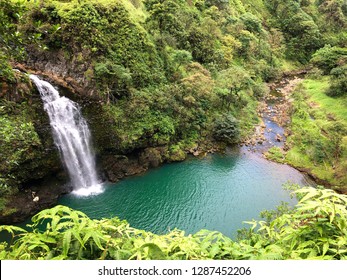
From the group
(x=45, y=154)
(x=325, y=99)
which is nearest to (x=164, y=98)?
(x=45, y=154)

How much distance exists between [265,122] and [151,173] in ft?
43.7

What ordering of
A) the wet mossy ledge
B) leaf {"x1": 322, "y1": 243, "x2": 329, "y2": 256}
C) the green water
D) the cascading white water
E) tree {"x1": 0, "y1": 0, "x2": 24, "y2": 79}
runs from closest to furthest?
leaf {"x1": 322, "y1": 243, "x2": 329, "y2": 256} → tree {"x1": 0, "y1": 0, "x2": 24, "y2": 79} → the wet mossy ledge → the green water → the cascading white water

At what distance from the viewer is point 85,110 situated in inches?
684

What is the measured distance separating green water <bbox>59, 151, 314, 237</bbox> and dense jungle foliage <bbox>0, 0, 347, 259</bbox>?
1.74m

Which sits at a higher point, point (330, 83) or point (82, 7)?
point (82, 7)

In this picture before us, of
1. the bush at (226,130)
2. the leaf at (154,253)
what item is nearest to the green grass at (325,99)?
the bush at (226,130)

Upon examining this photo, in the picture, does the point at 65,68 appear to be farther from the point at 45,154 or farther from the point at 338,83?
the point at 338,83

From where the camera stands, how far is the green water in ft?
47.9

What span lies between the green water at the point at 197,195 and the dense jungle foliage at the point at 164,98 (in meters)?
1.74

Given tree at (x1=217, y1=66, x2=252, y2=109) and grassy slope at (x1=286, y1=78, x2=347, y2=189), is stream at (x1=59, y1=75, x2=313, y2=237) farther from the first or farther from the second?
tree at (x1=217, y1=66, x2=252, y2=109)

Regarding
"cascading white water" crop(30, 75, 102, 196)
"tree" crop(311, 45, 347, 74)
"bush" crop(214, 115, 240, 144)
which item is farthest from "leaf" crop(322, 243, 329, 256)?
"tree" crop(311, 45, 347, 74)

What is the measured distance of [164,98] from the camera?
65.8ft
